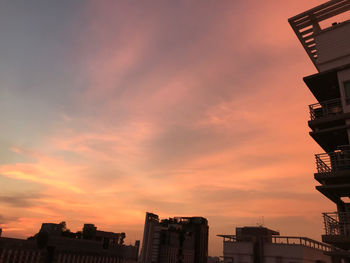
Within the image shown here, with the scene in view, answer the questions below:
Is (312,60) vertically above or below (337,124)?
above

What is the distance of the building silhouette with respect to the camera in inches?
2040

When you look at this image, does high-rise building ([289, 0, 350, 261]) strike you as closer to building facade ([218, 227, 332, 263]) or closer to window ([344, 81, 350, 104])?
window ([344, 81, 350, 104])

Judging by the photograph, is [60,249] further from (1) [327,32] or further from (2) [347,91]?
(1) [327,32]

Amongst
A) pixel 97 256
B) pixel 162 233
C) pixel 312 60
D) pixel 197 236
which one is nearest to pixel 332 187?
pixel 312 60

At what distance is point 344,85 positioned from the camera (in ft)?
84.8

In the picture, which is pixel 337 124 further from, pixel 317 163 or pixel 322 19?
pixel 322 19

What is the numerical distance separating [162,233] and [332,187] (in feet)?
422

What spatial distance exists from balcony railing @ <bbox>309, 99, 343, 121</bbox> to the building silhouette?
55.9m

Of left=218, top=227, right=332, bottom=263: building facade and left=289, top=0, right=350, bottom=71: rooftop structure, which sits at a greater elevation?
left=289, top=0, right=350, bottom=71: rooftop structure

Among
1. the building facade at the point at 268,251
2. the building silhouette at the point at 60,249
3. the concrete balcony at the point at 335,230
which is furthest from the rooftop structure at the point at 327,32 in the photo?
the building silhouette at the point at 60,249

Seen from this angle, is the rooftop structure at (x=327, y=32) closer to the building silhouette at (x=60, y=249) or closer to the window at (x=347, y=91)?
the window at (x=347, y=91)

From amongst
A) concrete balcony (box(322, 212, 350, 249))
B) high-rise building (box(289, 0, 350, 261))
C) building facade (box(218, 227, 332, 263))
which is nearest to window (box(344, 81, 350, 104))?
high-rise building (box(289, 0, 350, 261))

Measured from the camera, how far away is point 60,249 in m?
64.2

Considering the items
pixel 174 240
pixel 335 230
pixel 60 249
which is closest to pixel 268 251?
pixel 335 230
